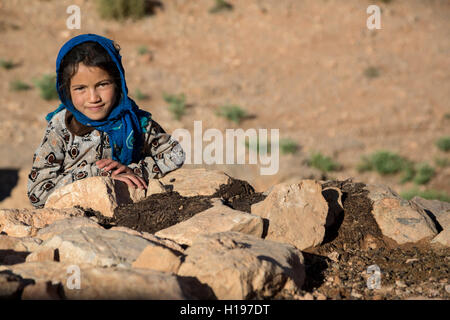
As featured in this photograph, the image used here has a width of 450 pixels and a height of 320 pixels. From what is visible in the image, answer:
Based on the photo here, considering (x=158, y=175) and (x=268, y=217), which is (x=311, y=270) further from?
(x=158, y=175)

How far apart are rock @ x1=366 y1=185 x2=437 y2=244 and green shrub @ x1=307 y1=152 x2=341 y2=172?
4.42 metres

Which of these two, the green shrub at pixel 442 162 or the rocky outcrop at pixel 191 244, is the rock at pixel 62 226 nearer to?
the rocky outcrop at pixel 191 244

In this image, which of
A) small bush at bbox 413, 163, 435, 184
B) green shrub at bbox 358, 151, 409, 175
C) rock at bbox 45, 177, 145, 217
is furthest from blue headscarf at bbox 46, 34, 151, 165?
small bush at bbox 413, 163, 435, 184

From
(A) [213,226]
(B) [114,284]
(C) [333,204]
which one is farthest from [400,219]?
(B) [114,284]

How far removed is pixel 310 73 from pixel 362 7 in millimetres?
3513

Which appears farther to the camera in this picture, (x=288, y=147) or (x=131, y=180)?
(x=288, y=147)

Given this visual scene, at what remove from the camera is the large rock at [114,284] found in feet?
6.17

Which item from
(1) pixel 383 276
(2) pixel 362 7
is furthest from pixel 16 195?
(2) pixel 362 7

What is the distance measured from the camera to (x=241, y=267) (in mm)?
2025

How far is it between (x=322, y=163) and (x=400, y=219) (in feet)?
15.3

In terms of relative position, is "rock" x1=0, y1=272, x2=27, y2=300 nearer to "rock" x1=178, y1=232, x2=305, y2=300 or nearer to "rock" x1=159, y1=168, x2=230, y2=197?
"rock" x1=178, y1=232, x2=305, y2=300

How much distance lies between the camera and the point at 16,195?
6555 millimetres

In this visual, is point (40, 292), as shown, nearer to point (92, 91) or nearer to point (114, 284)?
point (114, 284)

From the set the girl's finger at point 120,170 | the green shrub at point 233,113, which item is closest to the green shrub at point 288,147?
the green shrub at point 233,113
